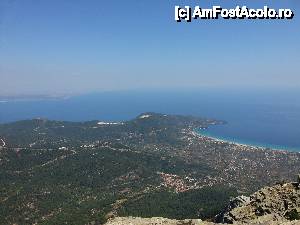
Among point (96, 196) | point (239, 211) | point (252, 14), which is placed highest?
point (252, 14)

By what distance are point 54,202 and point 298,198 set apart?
15297 cm

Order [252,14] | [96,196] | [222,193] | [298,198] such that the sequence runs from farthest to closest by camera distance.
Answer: [96,196] < [222,193] < [252,14] < [298,198]

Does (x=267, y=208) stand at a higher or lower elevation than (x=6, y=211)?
higher

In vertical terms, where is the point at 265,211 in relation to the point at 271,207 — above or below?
below

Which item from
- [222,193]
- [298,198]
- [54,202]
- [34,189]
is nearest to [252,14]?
[298,198]

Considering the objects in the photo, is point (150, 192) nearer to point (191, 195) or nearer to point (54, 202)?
point (191, 195)

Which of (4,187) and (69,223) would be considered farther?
(4,187)

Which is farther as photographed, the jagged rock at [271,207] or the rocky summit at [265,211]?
the jagged rock at [271,207]

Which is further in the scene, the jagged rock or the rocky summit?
the jagged rock

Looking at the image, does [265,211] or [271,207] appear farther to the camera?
[271,207]

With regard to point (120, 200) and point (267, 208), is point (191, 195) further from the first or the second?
point (267, 208)

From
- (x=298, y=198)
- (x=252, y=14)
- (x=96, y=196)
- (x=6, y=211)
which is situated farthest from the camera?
(x=96, y=196)

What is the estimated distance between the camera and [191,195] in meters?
184

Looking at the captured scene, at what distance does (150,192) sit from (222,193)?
35.5 metres
